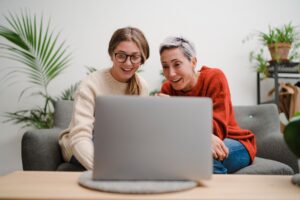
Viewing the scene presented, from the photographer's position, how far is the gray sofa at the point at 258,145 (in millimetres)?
1354

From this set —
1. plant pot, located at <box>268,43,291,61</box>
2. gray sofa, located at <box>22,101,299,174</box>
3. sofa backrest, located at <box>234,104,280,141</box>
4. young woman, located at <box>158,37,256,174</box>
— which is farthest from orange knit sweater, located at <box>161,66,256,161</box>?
plant pot, located at <box>268,43,291,61</box>

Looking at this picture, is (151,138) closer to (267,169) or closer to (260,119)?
(267,169)

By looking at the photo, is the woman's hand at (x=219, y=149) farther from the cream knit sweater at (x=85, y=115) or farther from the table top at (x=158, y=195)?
the cream knit sweater at (x=85, y=115)

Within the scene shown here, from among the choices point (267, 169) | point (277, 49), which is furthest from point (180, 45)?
point (277, 49)

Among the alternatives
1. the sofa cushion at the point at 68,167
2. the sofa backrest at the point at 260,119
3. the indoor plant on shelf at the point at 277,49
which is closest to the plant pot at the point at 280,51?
the indoor plant on shelf at the point at 277,49

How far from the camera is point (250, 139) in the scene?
1.50 meters

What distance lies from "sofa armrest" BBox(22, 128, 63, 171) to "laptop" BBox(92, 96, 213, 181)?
76 cm

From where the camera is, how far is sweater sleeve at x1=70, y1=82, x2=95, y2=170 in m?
1.08

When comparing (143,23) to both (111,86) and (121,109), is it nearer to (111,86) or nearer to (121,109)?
(111,86)

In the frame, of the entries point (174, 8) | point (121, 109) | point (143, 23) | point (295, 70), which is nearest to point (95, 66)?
point (143, 23)

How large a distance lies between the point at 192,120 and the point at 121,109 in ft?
0.56

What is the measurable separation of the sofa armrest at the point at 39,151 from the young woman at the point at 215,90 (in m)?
0.65

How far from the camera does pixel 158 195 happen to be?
2.14 ft

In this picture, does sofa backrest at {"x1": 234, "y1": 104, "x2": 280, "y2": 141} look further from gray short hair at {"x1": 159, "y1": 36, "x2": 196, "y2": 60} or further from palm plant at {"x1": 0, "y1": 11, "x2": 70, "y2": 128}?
palm plant at {"x1": 0, "y1": 11, "x2": 70, "y2": 128}
